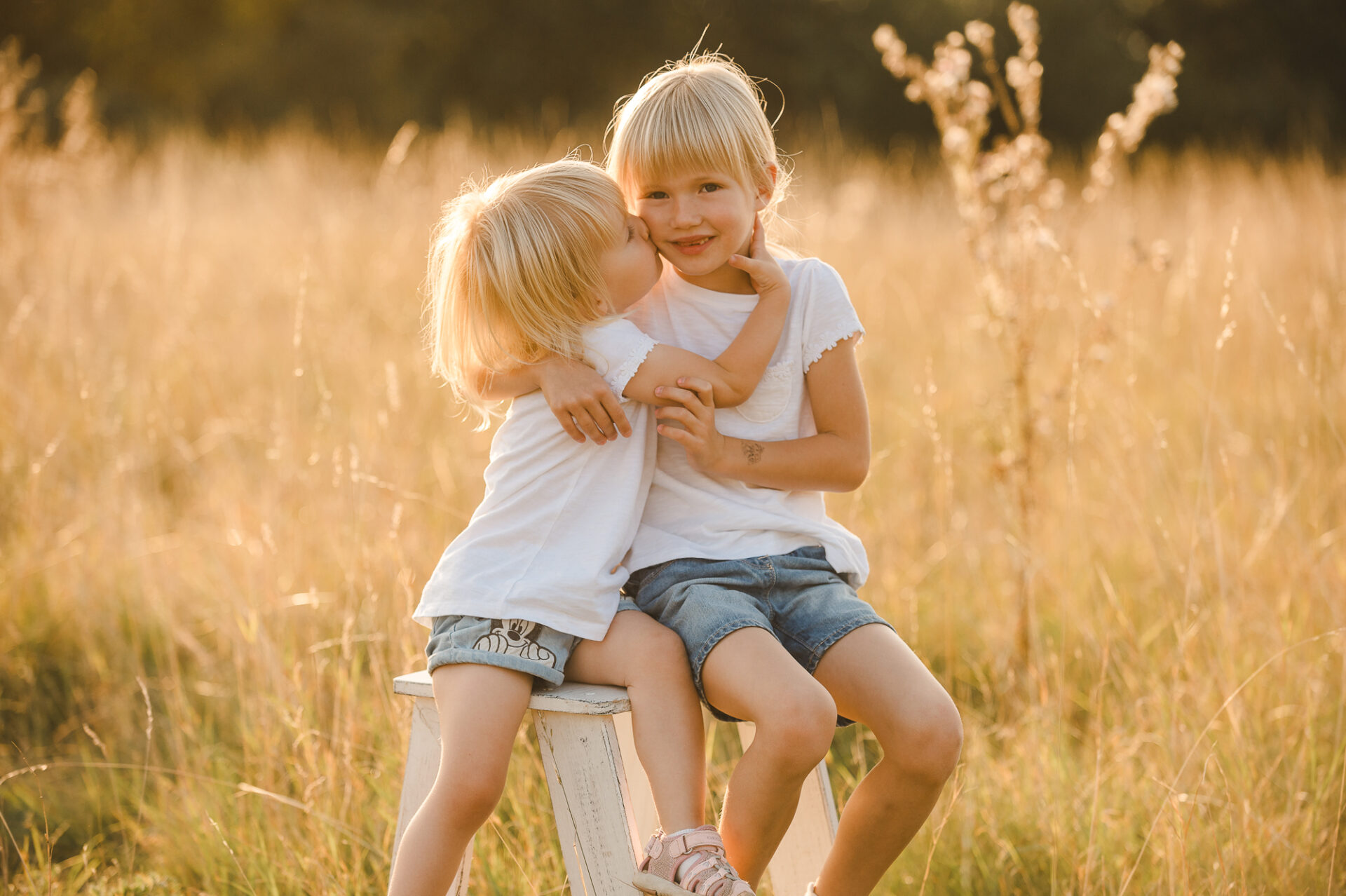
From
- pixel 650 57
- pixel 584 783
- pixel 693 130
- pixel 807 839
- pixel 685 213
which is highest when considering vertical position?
pixel 650 57

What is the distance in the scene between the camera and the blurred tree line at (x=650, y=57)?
571 inches

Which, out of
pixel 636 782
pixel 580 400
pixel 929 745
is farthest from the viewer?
pixel 636 782

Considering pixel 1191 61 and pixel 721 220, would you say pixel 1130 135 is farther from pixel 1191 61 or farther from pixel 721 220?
pixel 1191 61

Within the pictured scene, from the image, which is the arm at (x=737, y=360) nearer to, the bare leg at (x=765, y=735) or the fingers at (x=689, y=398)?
the fingers at (x=689, y=398)

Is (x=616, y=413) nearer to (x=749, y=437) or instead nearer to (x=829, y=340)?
(x=749, y=437)

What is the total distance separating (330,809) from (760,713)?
0.99 meters

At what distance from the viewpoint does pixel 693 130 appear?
5.60 ft

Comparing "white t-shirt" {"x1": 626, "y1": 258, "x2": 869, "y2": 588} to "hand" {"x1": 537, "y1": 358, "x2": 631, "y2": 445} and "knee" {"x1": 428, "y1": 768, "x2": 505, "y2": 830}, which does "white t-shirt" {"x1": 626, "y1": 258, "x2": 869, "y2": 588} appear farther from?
"knee" {"x1": 428, "y1": 768, "x2": 505, "y2": 830}

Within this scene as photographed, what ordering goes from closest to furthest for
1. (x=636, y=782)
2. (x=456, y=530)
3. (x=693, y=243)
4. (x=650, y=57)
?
(x=693, y=243) < (x=636, y=782) < (x=456, y=530) < (x=650, y=57)

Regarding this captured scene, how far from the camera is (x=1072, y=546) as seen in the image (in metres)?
3.37

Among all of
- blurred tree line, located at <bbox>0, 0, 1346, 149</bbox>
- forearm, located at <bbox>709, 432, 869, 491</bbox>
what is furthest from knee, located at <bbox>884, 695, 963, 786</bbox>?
blurred tree line, located at <bbox>0, 0, 1346, 149</bbox>

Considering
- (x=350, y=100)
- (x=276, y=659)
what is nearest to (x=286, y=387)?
(x=276, y=659)

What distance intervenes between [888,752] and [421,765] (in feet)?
2.39

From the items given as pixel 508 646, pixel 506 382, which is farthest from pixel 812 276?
pixel 508 646
